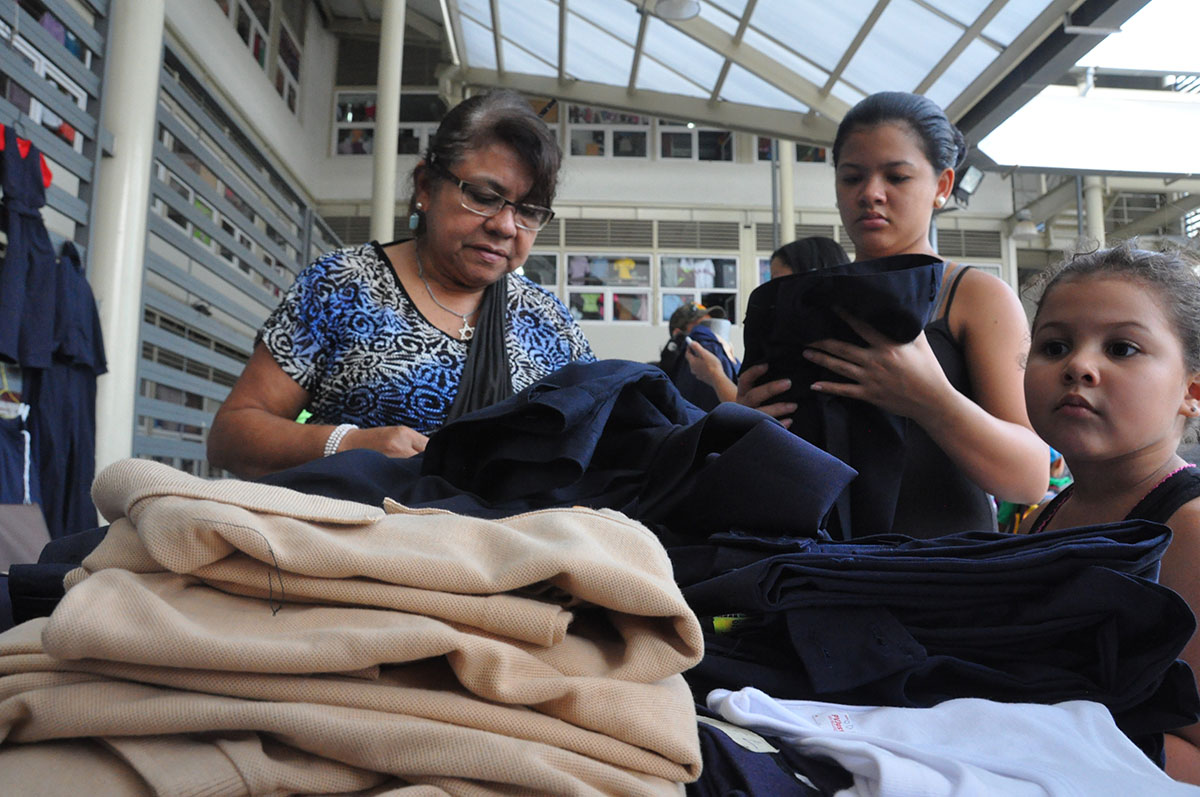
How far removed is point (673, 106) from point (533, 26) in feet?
4.23

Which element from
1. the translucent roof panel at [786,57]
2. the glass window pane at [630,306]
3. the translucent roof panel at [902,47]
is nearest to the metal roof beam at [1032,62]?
the translucent roof panel at [902,47]

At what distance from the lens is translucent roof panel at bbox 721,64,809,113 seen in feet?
21.4

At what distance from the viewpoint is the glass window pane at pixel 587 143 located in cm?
1049

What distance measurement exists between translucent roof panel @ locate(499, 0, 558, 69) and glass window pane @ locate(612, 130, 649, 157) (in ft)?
8.26

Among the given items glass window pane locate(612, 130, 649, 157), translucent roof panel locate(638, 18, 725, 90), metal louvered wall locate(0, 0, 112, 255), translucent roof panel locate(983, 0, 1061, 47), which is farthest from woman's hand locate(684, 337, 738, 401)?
glass window pane locate(612, 130, 649, 157)

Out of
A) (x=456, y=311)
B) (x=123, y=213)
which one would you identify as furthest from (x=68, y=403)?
(x=456, y=311)

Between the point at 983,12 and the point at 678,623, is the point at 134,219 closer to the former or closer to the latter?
the point at 983,12

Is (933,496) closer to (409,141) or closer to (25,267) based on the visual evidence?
(25,267)

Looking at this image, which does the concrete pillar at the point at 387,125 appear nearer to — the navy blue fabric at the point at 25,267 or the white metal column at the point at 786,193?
the navy blue fabric at the point at 25,267

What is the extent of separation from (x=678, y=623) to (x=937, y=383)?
57 cm

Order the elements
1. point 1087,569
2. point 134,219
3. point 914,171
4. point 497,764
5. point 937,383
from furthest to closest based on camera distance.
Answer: point 134,219, point 914,171, point 937,383, point 1087,569, point 497,764

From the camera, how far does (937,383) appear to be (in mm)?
1003

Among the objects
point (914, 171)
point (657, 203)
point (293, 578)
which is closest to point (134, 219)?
point (914, 171)

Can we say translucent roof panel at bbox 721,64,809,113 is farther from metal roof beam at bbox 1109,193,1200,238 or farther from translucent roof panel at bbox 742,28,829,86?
metal roof beam at bbox 1109,193,1200,238
